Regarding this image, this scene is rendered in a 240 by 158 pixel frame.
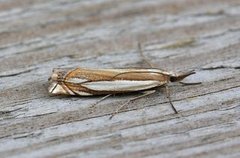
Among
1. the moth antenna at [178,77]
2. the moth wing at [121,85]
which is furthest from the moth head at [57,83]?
the moth antenna at [178,77]

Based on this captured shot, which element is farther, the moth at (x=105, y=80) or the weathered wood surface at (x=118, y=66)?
the moth at (x=105, y=80)

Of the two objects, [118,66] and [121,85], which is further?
[118,66]

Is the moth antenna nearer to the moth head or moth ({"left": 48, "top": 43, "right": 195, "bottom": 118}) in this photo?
moth ({"left": 48, "top": 43, "right": 195, "bottom": 118})

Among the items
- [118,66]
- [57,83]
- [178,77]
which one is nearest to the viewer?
[57,83]

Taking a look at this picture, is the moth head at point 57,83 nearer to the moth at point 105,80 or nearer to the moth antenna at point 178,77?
the moth at point 105,80

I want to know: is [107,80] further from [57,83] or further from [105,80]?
[57,83]

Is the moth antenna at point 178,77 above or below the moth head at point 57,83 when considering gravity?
below

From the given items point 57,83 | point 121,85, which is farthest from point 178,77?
point 57,83

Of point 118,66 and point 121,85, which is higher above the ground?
point 118,66
